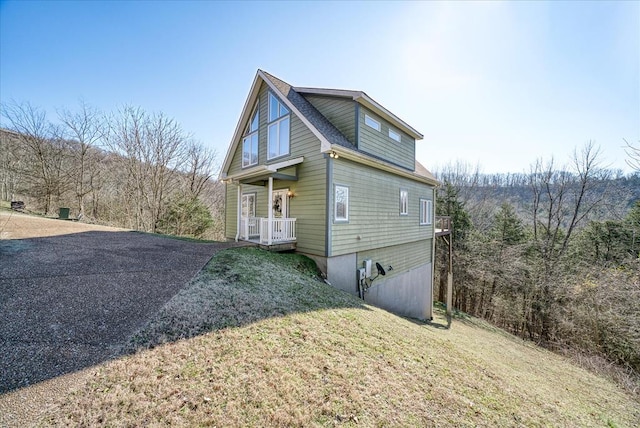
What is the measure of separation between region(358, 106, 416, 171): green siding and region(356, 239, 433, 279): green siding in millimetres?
4056

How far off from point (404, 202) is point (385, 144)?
9.80 feet

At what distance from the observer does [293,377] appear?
127 inches

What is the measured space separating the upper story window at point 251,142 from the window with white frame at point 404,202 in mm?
7103

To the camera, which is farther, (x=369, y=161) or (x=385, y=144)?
(x=385, y=144)

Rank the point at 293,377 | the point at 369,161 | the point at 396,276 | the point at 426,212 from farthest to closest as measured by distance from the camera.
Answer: the point at 426,212 < the point at 396,276 < the point at 369,161 < the point at 293,377

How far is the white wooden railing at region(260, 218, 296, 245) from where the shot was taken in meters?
9.05

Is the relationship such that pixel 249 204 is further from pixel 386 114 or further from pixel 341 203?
pixel 386 114

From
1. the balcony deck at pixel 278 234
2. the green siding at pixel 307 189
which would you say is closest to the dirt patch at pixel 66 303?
the balcony deck at pixel 278 234

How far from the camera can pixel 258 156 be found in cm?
1176

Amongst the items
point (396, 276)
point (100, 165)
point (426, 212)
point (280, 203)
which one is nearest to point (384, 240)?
point (396, 276)

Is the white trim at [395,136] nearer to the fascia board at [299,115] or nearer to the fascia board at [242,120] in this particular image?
the fascia board at [299,115]

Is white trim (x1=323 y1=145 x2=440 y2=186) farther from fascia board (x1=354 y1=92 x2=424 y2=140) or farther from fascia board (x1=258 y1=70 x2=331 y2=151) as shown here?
fascia board (x1=354 y1=92 x2=424 y2=140)

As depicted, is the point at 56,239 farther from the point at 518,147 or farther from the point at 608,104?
the point at 518,147

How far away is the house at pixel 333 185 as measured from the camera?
8.61m
